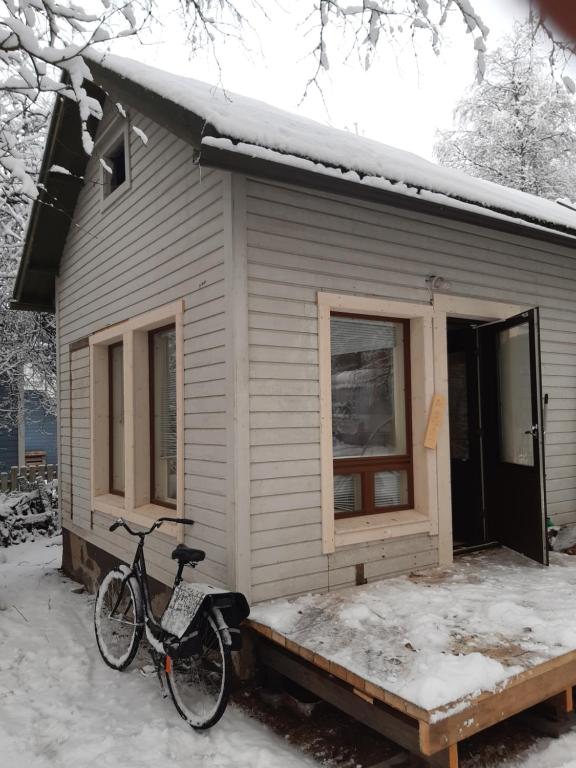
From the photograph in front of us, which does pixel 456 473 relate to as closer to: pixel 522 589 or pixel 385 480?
pixel 385 480

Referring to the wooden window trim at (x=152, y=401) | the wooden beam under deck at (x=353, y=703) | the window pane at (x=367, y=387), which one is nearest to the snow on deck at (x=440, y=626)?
the wooden beam under deck at (x=353, y=703)

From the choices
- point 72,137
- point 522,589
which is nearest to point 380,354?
point 522,589

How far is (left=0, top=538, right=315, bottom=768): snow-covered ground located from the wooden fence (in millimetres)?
6758

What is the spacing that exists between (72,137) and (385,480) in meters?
5.77

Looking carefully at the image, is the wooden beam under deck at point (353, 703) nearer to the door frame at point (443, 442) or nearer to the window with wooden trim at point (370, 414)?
the window with wooden trim at point (370, 414)

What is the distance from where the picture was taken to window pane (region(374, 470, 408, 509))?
210 inches

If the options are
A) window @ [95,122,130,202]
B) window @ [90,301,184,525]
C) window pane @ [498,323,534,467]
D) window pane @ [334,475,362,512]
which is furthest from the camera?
window @ [95,122,130,202]

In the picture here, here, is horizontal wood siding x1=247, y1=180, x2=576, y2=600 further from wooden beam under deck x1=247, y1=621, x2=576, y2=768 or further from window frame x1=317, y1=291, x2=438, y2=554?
wooden beam under deck x1=247, y1=621, x2=576, y2=768

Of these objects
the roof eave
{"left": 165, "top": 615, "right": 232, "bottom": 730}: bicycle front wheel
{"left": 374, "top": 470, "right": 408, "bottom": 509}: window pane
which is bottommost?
{"left": 165, "top": 615, "right": 232, "bottom": 730}: bicycle front wheel

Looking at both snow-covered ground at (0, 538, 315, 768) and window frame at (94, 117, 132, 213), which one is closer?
snow-covered ground at (0, 538, 315, 768)

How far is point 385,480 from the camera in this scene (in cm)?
540

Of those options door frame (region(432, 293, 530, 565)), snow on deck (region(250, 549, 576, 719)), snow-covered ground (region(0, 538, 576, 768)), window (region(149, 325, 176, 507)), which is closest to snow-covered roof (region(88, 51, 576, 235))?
door frame (region(432, 293, 530, 565))

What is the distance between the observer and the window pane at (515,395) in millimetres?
5695

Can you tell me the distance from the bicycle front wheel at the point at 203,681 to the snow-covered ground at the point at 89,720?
105 mm
